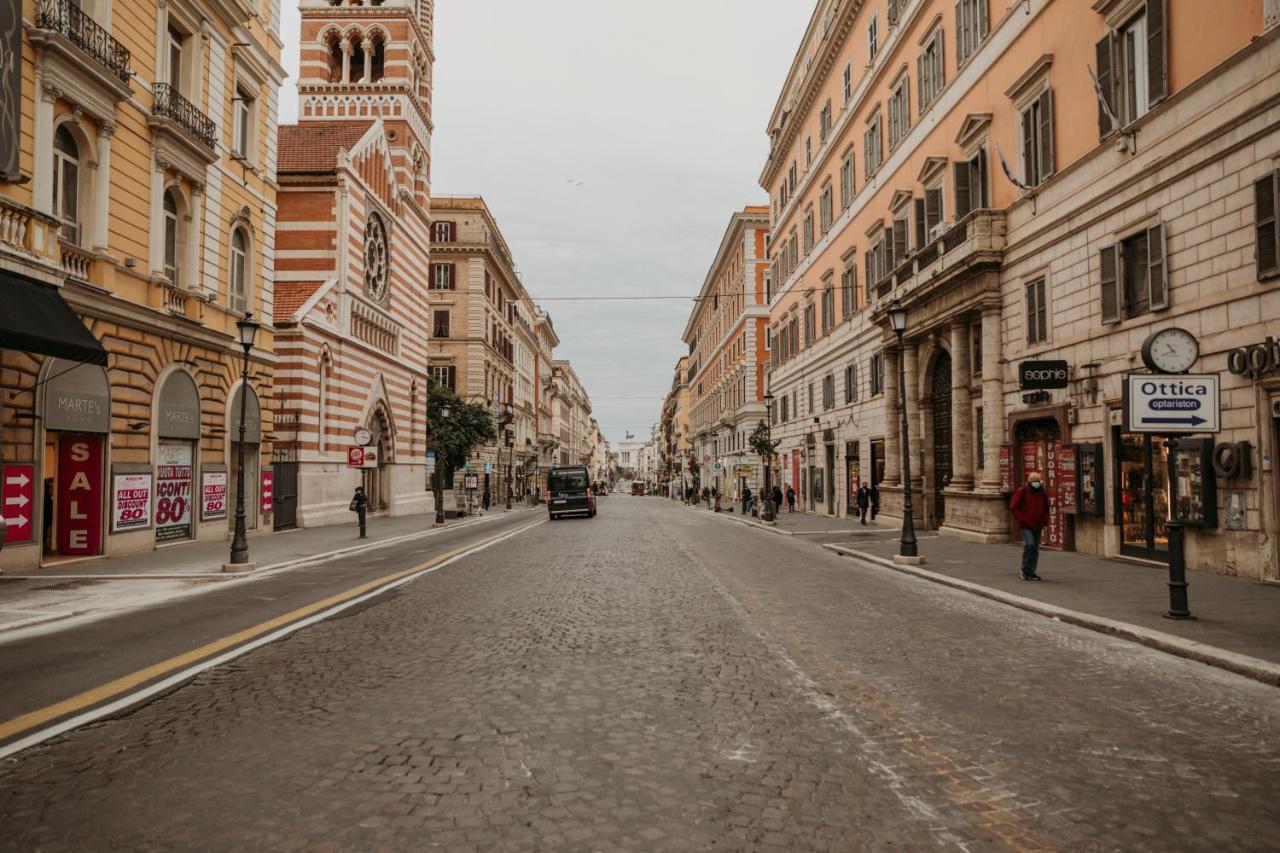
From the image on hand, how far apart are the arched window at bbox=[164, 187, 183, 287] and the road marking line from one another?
12.3m

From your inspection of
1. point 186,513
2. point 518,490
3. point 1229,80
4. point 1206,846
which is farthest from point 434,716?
point 518,490

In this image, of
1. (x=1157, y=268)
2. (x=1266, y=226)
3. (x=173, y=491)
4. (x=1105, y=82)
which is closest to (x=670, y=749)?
(x=1266, y=226)

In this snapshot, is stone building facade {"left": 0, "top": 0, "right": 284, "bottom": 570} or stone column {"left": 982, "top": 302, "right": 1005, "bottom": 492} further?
stone column {"left": 982, "top": 302, "right": 1005, "bottom": 492}

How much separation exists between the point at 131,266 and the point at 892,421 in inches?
866

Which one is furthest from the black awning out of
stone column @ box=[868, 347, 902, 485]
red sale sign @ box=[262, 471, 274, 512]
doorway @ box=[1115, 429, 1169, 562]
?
stone column @ box=[868, 347, 902, 485]

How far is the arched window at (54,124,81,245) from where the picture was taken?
1608 cm

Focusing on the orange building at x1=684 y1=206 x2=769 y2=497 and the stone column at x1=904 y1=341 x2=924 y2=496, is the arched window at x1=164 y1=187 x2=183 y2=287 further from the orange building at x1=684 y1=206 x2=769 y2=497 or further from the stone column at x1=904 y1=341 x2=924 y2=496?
the orange building at x1=684 y1=206 x2=769 y2=497

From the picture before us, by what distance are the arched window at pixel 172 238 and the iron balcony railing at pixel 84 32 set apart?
308 cm

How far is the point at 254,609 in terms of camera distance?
10.6m

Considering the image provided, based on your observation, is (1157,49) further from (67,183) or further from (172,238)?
(172,238)

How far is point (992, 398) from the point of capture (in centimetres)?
2095

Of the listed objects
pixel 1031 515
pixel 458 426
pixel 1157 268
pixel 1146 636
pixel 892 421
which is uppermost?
pixel 1157 268

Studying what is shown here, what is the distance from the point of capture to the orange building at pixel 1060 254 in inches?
503

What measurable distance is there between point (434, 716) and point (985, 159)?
68.9 feet
